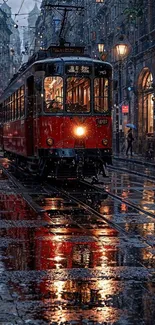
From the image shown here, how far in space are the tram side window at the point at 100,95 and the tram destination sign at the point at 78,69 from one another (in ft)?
1.24

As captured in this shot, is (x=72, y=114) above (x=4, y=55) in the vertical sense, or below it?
below

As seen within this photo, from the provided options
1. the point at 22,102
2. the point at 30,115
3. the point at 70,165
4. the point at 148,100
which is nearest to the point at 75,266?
the point at 70,165

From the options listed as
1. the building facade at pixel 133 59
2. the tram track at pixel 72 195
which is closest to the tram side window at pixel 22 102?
the tram track at pixel 72 195

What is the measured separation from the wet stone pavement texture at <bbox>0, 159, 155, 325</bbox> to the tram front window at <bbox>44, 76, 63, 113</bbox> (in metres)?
5.55

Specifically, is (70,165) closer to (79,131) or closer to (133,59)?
(79,131)

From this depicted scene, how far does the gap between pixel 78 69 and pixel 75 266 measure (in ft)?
41.9

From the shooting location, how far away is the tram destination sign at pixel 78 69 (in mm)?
21328

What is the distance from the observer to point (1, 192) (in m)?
19.6

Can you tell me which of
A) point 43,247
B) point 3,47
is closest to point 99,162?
point 43,247

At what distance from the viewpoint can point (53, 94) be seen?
21.3 meters

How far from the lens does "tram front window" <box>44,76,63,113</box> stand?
21219 mm

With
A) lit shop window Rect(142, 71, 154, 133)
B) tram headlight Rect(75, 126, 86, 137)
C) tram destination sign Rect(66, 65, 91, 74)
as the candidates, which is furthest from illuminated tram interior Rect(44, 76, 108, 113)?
lit shop window Rect(142, 71, 154, 133)

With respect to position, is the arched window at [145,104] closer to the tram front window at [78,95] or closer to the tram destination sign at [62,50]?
the tram destination sign at [62,50]

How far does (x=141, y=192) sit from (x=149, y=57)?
26408mm
